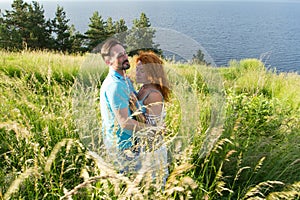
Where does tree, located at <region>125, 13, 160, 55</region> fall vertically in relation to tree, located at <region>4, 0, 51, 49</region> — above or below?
below

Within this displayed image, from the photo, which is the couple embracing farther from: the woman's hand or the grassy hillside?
the grassy hillside

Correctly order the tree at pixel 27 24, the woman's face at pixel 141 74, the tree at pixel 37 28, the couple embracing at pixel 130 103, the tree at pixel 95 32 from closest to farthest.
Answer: the couple embracing at pixel 130 103 → the woman's face at pixel 141 74 → the tree at pixel 27 24 → the tree at pixel 37 28 → the tree at pixel 95 32

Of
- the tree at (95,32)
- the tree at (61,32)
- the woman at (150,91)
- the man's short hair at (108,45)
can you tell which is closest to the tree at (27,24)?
the tree at (61,32)

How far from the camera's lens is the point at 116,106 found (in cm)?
237

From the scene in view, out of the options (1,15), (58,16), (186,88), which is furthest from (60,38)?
(186,88)

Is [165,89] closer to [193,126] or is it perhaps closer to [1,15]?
[193,126]

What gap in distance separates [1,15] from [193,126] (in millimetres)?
37710

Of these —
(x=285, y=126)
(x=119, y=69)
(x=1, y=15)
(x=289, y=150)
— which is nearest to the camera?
(x=119, y=69)

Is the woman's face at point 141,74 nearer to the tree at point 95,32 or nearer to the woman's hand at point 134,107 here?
the woman's hand at point 134,107

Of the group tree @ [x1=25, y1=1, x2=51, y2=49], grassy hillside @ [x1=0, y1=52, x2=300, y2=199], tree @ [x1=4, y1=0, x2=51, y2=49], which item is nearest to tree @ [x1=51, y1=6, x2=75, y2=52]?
tree @ [x1=25, y1=1, x2=51, y2=49]

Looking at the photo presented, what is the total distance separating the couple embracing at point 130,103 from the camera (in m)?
2.30

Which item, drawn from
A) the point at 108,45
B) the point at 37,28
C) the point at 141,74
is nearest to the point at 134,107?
the point at 141,74

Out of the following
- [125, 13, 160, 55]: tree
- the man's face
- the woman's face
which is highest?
[125, 13, 160, 55]: tree

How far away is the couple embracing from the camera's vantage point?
2299 mm
